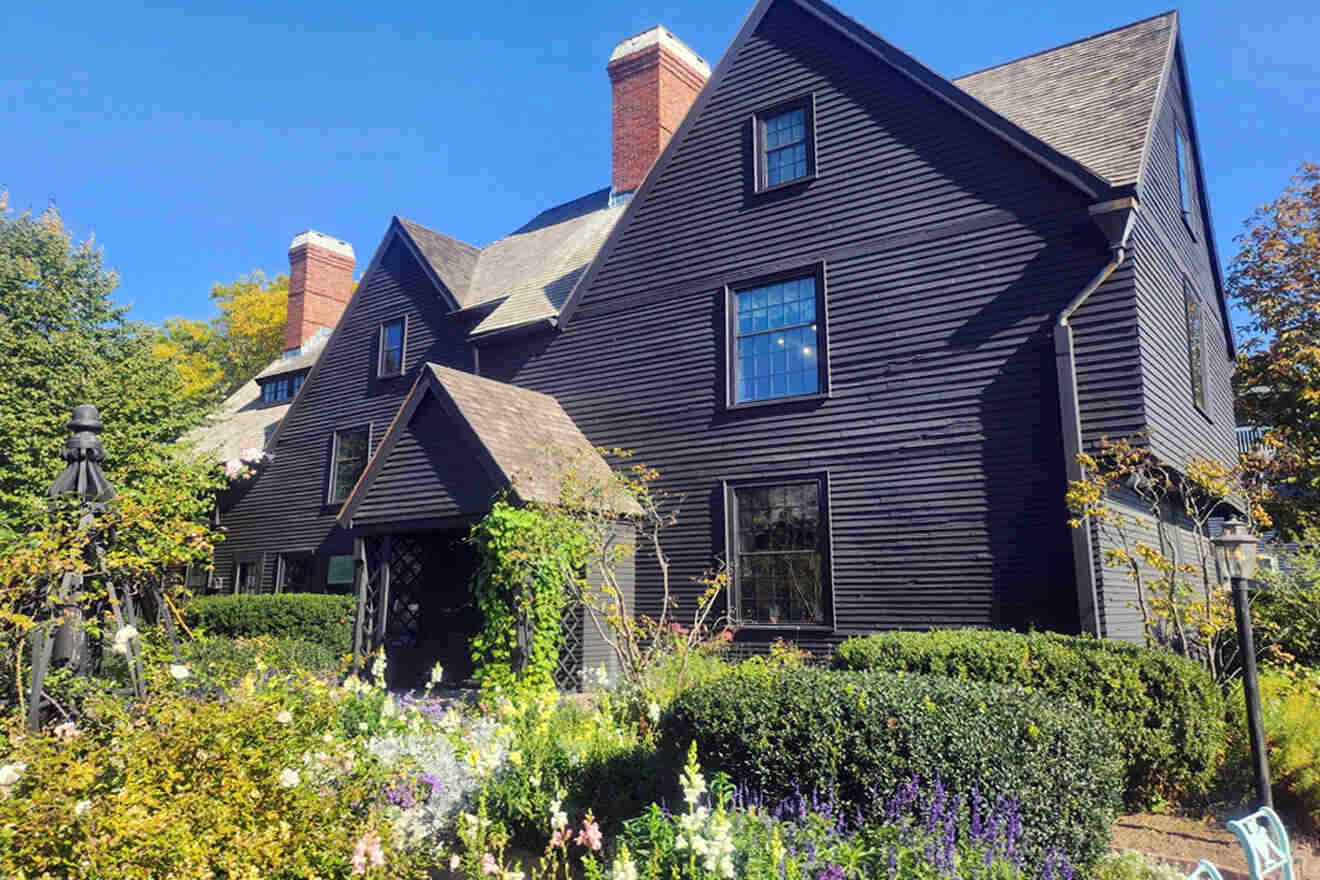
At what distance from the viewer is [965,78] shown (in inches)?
618

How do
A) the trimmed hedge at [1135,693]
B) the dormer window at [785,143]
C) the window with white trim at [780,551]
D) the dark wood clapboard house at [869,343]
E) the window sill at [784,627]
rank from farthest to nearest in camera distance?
the dormer window at [785,143] → the window with white trim at [780,551] → the window sill at [784,627] → the dark wood clapboard house at [869,343] → the trimmed hedge at [1135,693]

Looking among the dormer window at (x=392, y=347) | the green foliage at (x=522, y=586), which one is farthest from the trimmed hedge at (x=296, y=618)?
the dormer window at (x=392, y=347)

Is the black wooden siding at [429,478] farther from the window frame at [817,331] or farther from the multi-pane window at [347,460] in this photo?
the multi-pane window at [347,460]

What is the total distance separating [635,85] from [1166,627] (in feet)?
48.1

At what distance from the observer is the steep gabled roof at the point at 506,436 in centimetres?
1275

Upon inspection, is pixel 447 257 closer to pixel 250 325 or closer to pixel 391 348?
pixel 391 348

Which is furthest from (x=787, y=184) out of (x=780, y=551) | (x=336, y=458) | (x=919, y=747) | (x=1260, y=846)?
(x=336, y=458)

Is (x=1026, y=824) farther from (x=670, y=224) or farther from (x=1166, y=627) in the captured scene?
(x=670, y=224)

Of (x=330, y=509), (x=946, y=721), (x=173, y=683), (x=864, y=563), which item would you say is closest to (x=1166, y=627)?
(x=864, y=563)

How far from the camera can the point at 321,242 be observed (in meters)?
28.2

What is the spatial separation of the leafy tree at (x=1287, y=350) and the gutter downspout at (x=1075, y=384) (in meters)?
9.49

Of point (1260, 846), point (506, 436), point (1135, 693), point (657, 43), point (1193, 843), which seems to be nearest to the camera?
point (1260, 846)

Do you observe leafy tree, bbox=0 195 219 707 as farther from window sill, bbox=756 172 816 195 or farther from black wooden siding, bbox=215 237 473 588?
window sill, bbox=756 172 816 195

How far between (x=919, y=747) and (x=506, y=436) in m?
9.36
